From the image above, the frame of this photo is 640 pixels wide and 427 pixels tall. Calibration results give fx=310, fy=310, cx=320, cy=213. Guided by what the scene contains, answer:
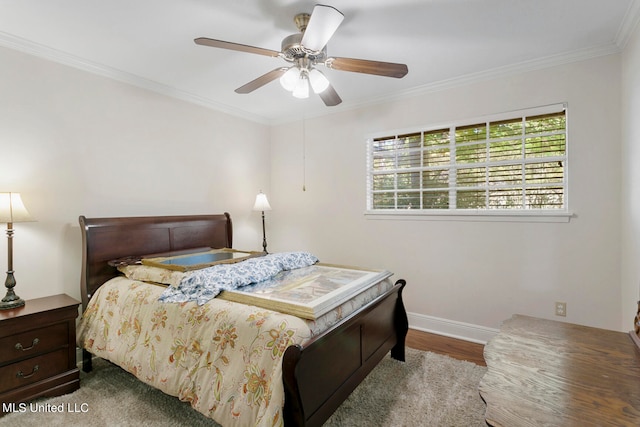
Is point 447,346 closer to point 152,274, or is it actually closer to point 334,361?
point 334,361

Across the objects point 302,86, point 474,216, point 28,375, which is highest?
point 302,86

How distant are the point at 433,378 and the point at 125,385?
90.5 inches

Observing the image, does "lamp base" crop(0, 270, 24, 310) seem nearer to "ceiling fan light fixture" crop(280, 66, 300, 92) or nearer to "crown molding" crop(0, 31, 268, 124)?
"crown molding" crop(0, 31, 268, 124)

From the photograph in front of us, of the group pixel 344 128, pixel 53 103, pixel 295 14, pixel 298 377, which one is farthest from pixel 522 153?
pixel 53 103

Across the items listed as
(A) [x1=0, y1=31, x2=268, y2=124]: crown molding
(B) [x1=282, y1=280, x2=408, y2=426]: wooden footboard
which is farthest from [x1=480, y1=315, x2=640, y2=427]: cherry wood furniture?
(A) [x1=0, y1=31, x2=268, y2=124]: crown molding

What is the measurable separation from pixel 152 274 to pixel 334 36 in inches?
89.5

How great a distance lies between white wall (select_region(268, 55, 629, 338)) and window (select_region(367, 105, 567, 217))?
0.39 feet

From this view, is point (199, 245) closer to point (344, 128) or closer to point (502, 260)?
point (344, 128)

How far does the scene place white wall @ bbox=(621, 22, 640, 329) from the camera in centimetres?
208

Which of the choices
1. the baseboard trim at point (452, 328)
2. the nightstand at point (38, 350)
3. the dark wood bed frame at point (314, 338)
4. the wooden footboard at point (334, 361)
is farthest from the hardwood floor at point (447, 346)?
the nightstand at point (38, 350)

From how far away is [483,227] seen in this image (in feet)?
9.89

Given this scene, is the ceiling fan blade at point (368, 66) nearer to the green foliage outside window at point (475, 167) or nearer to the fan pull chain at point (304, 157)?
the green foliage outside window at point (475, 167)

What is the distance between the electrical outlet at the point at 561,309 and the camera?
2.66 m

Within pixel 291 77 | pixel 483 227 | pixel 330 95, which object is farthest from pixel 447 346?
pixel 291 77
